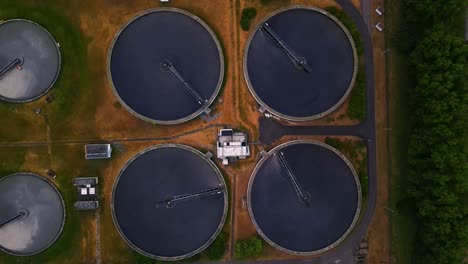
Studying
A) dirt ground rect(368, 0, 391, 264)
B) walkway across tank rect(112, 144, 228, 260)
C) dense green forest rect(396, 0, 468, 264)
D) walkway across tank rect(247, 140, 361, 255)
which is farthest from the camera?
dirt ground rect(368, 0, 391, 264)

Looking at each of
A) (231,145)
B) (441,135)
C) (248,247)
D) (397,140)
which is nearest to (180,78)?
(231,145)

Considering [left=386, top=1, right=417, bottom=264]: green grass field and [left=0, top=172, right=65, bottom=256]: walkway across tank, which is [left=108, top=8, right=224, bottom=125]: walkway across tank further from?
[left=386, top=1, right=417, bottom=264]: green grass field

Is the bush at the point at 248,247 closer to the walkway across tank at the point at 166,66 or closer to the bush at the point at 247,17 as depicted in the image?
the walkway across tank at the point at 166,66

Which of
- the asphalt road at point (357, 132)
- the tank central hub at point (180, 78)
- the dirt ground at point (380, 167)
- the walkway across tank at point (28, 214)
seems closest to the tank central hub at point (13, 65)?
the walkway across tank at point (28, 214)

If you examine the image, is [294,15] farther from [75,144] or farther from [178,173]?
[75,144]

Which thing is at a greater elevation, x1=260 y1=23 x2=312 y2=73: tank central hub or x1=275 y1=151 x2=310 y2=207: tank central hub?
x1=260 y1=23 x2=312 y2=73: tank central hub

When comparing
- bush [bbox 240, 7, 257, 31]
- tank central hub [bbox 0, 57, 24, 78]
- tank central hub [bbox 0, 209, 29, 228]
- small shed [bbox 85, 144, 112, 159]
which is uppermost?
bush [bbox 240, 7, 257, 31]

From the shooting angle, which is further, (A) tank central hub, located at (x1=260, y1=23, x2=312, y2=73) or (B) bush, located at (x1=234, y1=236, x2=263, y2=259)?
(A) tank central hub, located at (x1=260, y1=23, x2=312, y2=73)

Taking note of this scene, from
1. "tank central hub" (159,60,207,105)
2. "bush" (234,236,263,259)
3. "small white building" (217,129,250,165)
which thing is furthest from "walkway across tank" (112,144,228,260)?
"tank central hub" (159,60,207,105)
